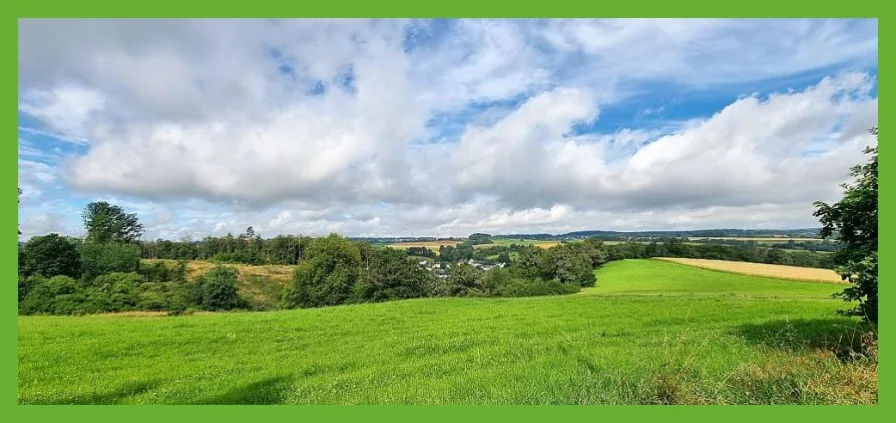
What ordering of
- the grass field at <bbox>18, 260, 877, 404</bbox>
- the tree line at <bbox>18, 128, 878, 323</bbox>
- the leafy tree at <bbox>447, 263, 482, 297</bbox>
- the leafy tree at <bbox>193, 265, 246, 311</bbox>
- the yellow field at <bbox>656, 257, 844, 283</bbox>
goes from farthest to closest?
the leafy tree at <bbox>447, 263, 482, 297</bbox>
the leafy tree at <bbox>193, 265, 246, 311</bbox>
the tree line at <bbox>18, 128, 878, 323</bbox>
the yellow field at <bbox>656, 257, 844, 283</bbox>
the grass field at <bbox>18, 260, 877, 404</bbox>

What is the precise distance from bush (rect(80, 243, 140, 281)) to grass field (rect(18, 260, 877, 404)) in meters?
61.1

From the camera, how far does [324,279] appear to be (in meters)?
73.0

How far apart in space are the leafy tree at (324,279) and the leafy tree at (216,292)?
8304 mm

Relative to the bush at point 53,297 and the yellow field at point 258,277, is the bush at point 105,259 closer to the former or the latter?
the bush at point 53,297

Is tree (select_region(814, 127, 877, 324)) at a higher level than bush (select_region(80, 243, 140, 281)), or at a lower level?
higher

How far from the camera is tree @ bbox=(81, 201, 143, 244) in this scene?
83375 millimetres

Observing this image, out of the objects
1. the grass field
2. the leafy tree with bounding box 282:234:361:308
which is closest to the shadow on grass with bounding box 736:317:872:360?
the grass field

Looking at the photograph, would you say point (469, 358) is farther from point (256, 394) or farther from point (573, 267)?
point (573, 267)

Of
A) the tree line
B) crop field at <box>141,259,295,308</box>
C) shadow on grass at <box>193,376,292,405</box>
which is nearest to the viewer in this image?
shadow on grass at <box>193,376,292,405</box>

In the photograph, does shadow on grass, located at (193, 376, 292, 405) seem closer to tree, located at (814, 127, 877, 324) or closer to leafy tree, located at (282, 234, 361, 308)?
tree, located at (814, 127, 877, 324)

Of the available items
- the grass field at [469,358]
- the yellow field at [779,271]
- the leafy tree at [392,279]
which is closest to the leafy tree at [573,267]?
the yellow field at [779,271]

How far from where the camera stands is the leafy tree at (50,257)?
59969mm

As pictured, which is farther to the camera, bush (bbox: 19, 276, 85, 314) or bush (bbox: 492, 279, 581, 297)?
bush (bbox: 492, 279, 581, 297)

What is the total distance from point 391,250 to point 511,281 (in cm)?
2258
